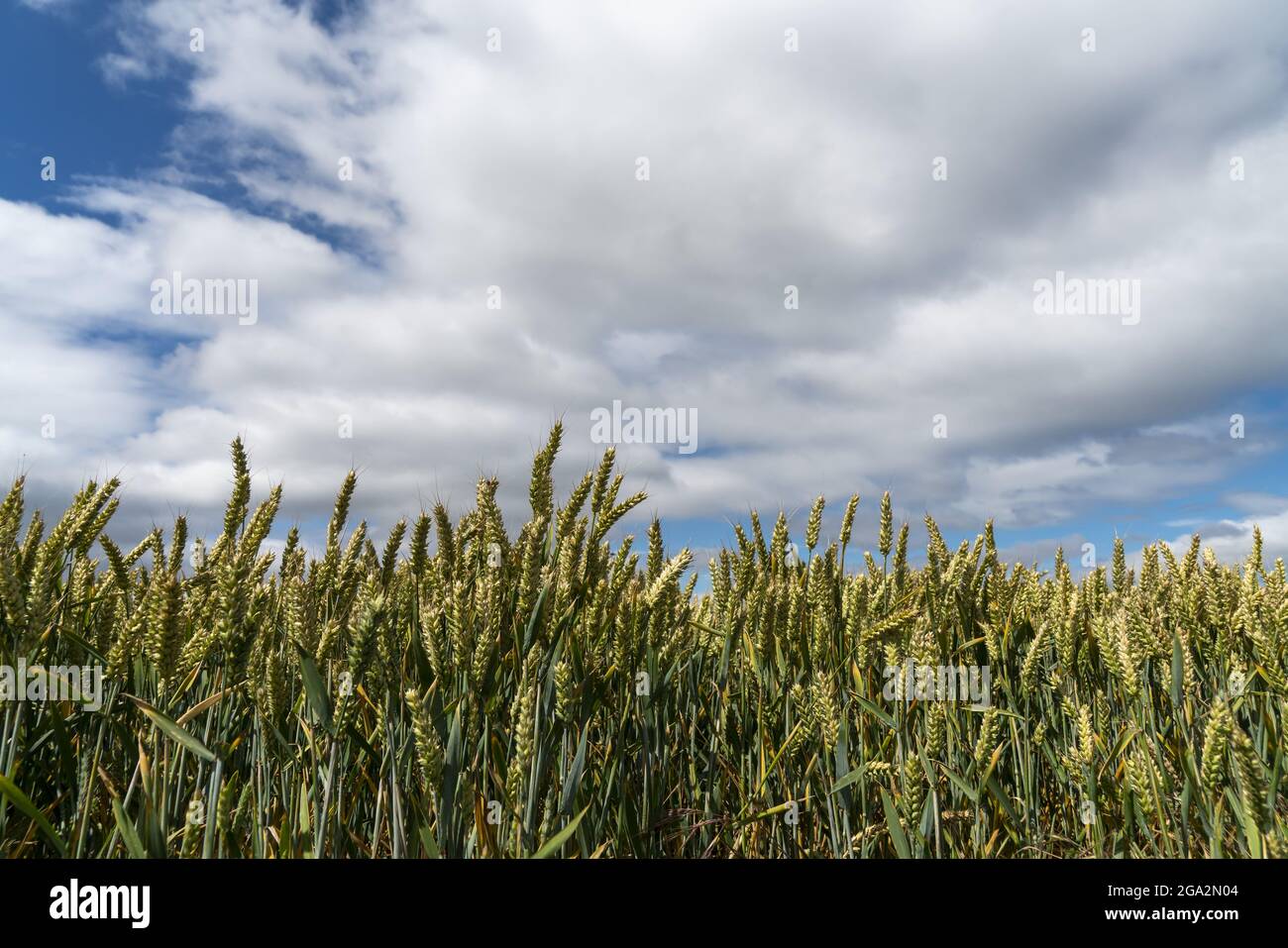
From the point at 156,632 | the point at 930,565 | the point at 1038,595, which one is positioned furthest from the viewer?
the point at 1038,595

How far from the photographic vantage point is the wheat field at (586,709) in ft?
6.54

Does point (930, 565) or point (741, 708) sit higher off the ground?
point (930, 565)

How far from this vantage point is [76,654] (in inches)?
105

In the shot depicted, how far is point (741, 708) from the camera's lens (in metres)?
3.22

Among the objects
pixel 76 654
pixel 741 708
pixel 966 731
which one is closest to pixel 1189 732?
pixel 966 731

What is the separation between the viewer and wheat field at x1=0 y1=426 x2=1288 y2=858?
78.4 inches

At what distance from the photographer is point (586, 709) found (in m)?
2.43

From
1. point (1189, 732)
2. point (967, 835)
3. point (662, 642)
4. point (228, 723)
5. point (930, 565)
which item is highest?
point (930, 565)

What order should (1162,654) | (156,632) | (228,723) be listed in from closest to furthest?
(156,632), (228,723), (1162,654)
